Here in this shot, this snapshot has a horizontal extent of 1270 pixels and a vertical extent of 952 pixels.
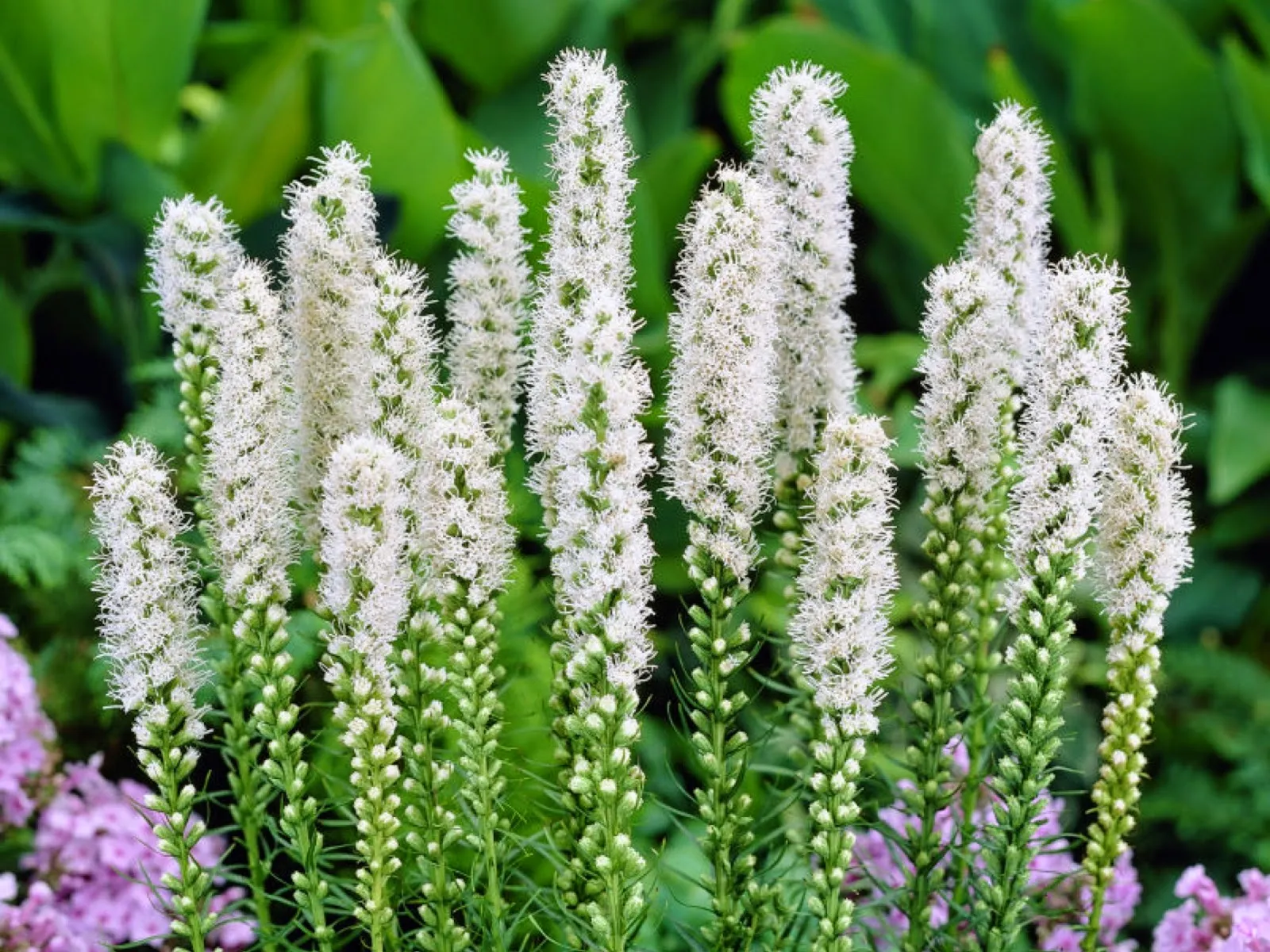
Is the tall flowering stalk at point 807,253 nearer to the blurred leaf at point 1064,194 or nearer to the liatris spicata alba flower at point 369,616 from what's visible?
the liatris spicata alba flower at point 369,616

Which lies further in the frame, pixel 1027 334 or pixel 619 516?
pixel 1027 334

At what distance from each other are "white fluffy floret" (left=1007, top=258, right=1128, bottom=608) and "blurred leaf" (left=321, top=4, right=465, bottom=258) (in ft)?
7.41

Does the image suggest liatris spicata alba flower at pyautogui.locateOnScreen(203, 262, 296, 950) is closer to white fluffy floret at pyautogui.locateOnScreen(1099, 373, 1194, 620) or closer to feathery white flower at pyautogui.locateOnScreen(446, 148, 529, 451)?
feathery white flower at pyautogui.locateOnScreen(446, 148, 529, 451)

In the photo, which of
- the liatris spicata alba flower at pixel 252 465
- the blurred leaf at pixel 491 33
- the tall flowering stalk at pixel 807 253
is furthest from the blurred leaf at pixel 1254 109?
the liatris spicata alba flower at pixel 252 465

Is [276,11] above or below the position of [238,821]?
above

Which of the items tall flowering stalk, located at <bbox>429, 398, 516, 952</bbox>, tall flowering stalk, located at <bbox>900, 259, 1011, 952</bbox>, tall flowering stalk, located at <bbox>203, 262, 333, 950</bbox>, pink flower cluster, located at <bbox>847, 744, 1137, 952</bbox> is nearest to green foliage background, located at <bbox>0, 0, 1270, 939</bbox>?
pink flower cluster, located at <bbox>847, 744, 1137, 952</bbox>

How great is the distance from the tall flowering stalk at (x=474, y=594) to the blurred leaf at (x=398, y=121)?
83.7 inches

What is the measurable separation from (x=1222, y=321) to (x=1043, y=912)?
3.19 m

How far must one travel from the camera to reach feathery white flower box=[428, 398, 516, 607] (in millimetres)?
1310

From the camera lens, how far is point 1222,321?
4.41 metres

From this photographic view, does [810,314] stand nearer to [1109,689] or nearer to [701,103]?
[1109,689]

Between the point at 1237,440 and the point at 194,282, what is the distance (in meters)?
2.99

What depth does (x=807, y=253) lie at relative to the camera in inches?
59.6

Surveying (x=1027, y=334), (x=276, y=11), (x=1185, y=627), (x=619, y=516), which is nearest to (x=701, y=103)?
(x=276, y=11)
